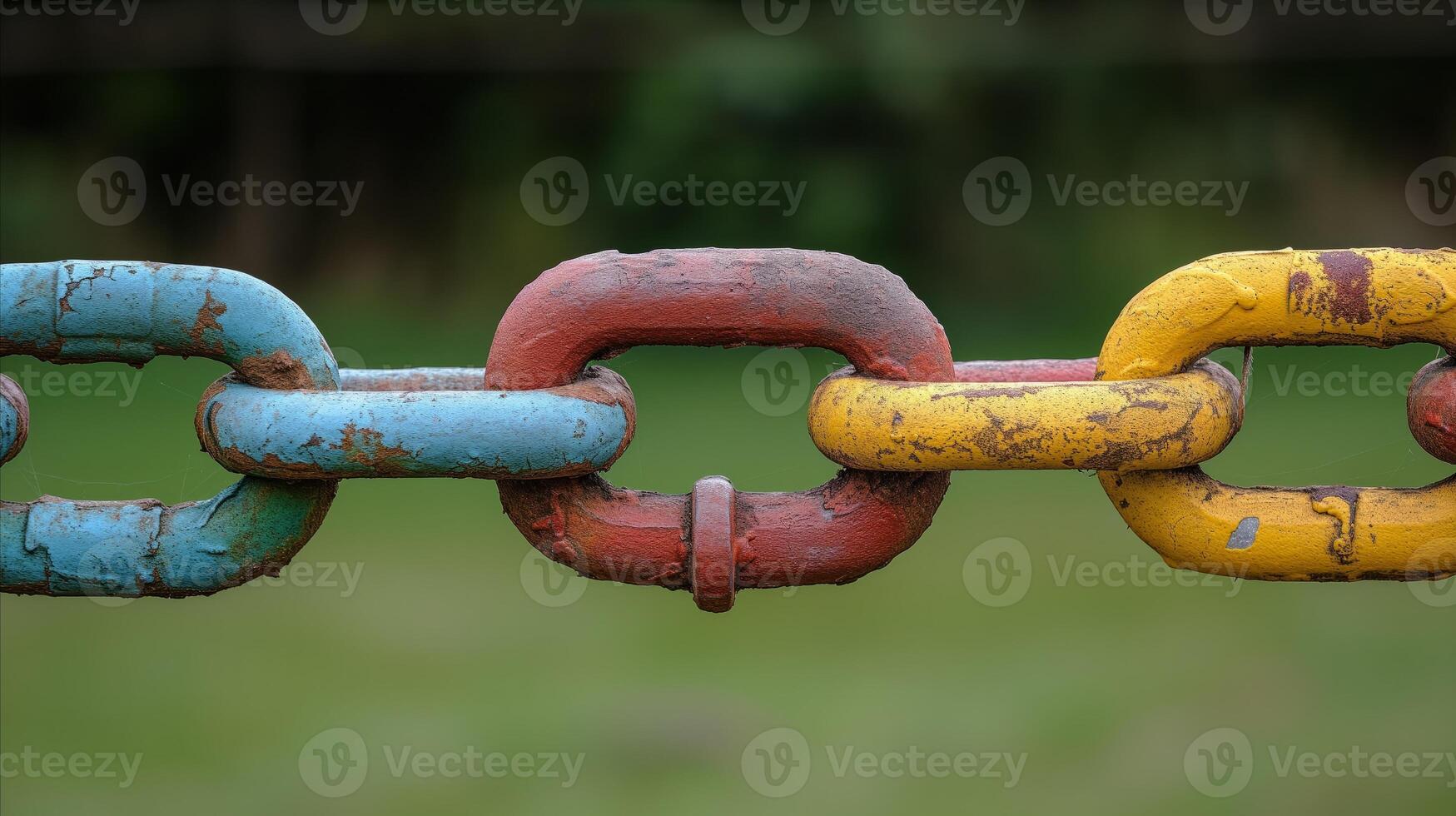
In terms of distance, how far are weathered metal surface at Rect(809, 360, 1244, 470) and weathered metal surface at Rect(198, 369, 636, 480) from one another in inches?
7.8

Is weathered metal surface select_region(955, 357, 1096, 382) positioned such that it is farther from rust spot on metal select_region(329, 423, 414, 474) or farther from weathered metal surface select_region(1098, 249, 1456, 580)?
rust spot on metal select_region(329, 423, 414, 474)

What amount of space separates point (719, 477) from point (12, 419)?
56cm

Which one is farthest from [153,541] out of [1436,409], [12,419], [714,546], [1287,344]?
[1436,409]

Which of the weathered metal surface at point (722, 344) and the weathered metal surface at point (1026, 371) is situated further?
the weathered metal surface at point (1026, 371)

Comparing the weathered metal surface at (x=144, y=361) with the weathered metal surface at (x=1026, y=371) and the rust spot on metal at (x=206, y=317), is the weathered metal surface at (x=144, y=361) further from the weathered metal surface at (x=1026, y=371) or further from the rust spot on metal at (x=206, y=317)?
the weathered metal surface at (x=1026, y=371)

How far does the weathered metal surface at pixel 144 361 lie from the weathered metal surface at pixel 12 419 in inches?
1.9

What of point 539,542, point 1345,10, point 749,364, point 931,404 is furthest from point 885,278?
point 1345,10

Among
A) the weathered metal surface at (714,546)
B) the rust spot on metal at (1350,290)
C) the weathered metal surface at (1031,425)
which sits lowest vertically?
the weathered metal surface at (714,546)

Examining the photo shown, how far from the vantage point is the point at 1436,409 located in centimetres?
109

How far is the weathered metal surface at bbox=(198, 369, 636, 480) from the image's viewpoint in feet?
3.37

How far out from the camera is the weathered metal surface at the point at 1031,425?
1025mm

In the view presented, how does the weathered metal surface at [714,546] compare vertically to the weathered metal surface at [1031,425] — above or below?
below

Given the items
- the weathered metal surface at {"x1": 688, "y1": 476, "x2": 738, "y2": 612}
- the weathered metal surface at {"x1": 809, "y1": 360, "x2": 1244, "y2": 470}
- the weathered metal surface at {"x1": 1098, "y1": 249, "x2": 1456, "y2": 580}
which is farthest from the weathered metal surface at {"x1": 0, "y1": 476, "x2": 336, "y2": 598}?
the weathered metal surface at {"x1": 1098, "y1": 249, "x2": 1456, "y2": 580}

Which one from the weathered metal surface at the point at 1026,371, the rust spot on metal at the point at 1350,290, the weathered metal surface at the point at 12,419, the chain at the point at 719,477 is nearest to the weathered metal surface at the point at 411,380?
the chain at the point at 719,477
